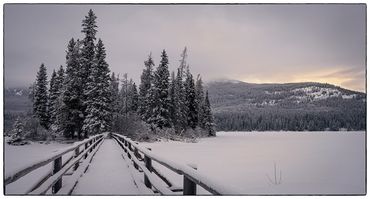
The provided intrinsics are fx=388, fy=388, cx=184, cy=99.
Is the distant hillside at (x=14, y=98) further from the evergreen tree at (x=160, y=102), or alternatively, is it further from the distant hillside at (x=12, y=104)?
the evergreen tree at (x=160, y=102)

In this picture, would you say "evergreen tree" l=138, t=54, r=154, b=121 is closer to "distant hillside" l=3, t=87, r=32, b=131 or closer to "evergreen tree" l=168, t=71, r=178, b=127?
"evergreen tree" l=168, t=71, r=178, b=127

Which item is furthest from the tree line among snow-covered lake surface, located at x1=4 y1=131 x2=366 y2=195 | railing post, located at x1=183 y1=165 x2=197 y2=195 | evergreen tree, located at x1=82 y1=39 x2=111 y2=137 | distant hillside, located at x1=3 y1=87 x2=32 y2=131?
railing post, located at x1=183 y1=165 x2=197 y2=195

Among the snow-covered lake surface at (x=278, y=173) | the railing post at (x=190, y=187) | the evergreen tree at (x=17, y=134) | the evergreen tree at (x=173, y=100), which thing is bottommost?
the snow-covered lake surface at (x=278, y=173)

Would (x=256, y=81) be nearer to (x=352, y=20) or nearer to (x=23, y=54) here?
(x=352, y=20)

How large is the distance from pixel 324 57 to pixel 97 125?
20.0m

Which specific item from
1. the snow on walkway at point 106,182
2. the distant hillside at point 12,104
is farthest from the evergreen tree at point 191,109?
the distant hillside at point 12,104

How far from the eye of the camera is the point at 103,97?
85.7ft

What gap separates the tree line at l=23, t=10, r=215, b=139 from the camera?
42.3 feet

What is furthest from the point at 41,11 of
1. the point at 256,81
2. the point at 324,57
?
the point at 324,57

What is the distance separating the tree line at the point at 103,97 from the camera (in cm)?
1291

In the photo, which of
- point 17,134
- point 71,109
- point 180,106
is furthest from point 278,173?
point 180,106

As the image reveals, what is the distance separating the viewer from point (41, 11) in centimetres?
894

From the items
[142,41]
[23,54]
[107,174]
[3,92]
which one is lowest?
[107,174]

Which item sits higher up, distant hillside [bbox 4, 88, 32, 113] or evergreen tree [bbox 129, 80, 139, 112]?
evergreen tree [bbox 129, 80, 139, 112]
